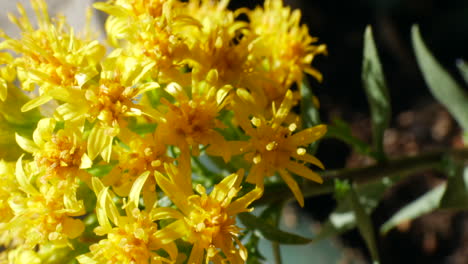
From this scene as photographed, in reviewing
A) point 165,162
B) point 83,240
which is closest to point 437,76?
point 165,162

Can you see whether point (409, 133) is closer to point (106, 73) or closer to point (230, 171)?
point (230, 171)

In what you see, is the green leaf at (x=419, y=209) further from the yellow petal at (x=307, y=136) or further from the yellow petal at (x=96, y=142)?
the yellow petal at (x=96, y=142)

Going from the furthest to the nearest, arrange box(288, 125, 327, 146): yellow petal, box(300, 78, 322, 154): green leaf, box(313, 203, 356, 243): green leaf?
1. box(313, 203, 356, 243): green leaf
2. box(300, 78, 322, 154): green leaf
3. box(288, 125, 327, 146): yellow petal

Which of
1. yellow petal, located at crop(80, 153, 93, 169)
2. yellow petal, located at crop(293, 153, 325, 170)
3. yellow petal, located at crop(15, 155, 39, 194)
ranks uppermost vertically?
yellow petal, located at crop(80, 153, 93, 169)

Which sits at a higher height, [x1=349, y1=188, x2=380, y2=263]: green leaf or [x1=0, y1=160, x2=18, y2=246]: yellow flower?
[x1=0, y1=160, x2=18, y2=246]: yellow flower

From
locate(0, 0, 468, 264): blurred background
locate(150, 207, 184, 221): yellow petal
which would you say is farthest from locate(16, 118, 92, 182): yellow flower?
locate(0, 0, 468, 264): blurred background

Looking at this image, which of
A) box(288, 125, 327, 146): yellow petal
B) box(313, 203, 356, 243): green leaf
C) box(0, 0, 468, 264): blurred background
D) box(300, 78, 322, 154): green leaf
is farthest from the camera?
box(0, 0, 468, 264): blurred background

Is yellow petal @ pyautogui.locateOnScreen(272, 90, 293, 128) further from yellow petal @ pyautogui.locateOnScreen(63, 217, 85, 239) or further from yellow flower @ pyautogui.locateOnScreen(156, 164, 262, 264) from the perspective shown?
yellow petal @ pyautogui.locateOnScreen(63, 217, 85, 239)
